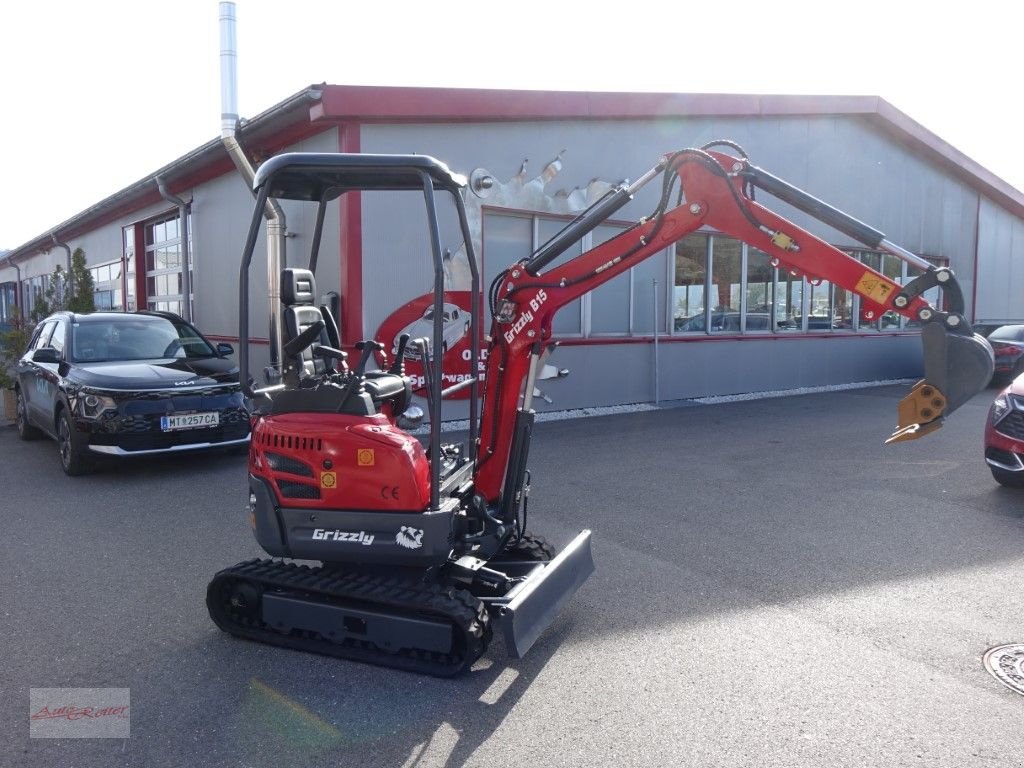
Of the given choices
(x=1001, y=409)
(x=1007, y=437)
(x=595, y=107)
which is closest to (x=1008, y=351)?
(x=595, y=107)

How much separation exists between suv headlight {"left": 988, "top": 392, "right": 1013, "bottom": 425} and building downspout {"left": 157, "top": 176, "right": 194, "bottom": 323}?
12971 mm

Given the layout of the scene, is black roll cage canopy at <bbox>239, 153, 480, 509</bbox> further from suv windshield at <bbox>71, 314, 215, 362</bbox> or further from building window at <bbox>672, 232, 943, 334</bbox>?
building window at <bbox>672, 232, 943, 334</bbox>

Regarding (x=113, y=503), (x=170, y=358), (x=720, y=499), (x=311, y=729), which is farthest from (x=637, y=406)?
(x=311, y=729)

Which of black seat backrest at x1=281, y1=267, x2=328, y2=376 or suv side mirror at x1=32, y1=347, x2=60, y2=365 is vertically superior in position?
black seat backrest at x1=281, y1=267, x2=328, y2=376

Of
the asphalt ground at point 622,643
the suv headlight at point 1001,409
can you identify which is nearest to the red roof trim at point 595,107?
the asphalt ground at point 622,643

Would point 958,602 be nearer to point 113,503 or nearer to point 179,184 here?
point 113,503

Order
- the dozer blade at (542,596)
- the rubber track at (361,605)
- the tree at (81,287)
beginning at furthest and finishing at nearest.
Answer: the tree at (81,287) < the rubber track at (361,605) < the dozer blade at (542,596)

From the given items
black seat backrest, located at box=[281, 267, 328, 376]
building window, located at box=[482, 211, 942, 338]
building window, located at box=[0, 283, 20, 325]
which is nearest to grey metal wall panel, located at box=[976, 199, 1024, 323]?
building window, located at box=[482, 211, 942, 338]

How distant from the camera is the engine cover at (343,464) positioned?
420 cm

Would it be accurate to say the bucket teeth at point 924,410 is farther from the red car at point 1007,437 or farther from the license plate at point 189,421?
the license plate at point 189,421

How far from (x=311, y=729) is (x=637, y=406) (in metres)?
10.7

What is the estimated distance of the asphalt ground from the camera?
3479mm

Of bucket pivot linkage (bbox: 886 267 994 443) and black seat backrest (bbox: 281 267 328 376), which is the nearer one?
bucket pivot linkage (bbox: 886 267 994 443)

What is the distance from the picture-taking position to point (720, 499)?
24.8ft
